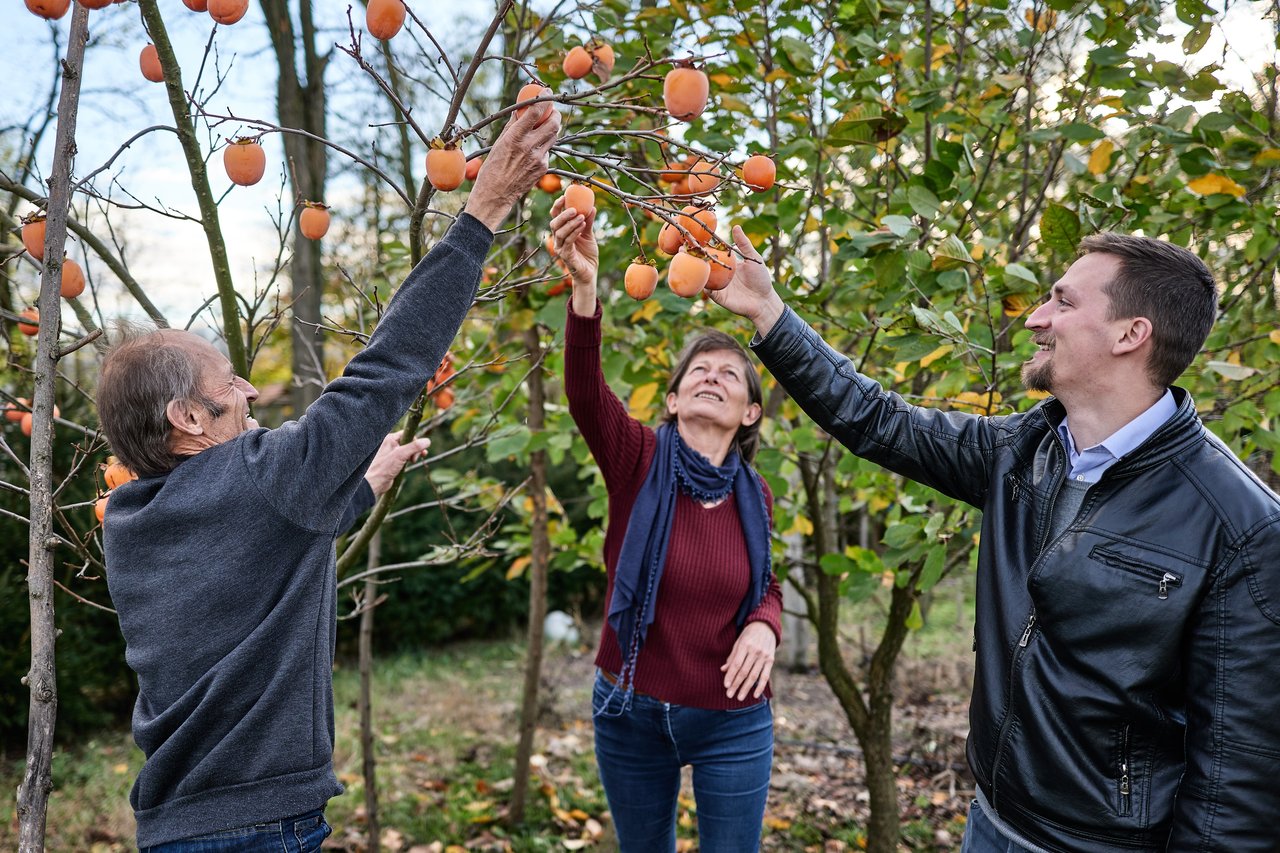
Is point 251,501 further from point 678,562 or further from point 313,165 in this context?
point 313,165

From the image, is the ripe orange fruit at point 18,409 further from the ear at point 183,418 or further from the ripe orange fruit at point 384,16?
the ripe orange fruit at point 384,16

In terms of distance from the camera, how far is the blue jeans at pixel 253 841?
4.28 ft

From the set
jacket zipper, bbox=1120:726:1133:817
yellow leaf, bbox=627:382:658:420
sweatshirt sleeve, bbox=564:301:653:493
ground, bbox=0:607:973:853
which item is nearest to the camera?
A: jacket zipper, bbox=1120:726:1133:817

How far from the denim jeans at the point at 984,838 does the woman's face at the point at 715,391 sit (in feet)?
3.42

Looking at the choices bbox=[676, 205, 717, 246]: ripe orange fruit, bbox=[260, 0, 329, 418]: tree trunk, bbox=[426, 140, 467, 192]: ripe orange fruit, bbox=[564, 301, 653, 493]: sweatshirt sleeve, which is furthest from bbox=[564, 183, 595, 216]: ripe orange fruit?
bbox=[260, 0, 329, 418]: tree trunk

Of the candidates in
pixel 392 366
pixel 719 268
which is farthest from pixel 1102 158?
pixel 392 366

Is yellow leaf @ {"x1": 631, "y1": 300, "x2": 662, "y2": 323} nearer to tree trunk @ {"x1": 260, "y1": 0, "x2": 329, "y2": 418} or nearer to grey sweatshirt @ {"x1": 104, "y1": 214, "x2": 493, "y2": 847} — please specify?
grey sweatshirt @ {"x1": 104, "y1": 214, "x2": 493, "y2": 847}

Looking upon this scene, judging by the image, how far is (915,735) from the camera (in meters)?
4.56

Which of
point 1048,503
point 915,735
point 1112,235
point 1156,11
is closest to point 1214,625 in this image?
point 1048,503

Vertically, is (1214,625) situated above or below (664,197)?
below

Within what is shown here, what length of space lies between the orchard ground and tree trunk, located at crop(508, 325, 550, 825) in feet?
0.65

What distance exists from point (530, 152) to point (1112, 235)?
1033 millimetres

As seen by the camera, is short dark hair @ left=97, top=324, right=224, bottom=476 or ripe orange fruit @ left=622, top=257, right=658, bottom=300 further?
ripe orange fruit @ left=622, top=257, right=658, bottom=300

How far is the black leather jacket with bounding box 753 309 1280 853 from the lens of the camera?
4.19 ft
